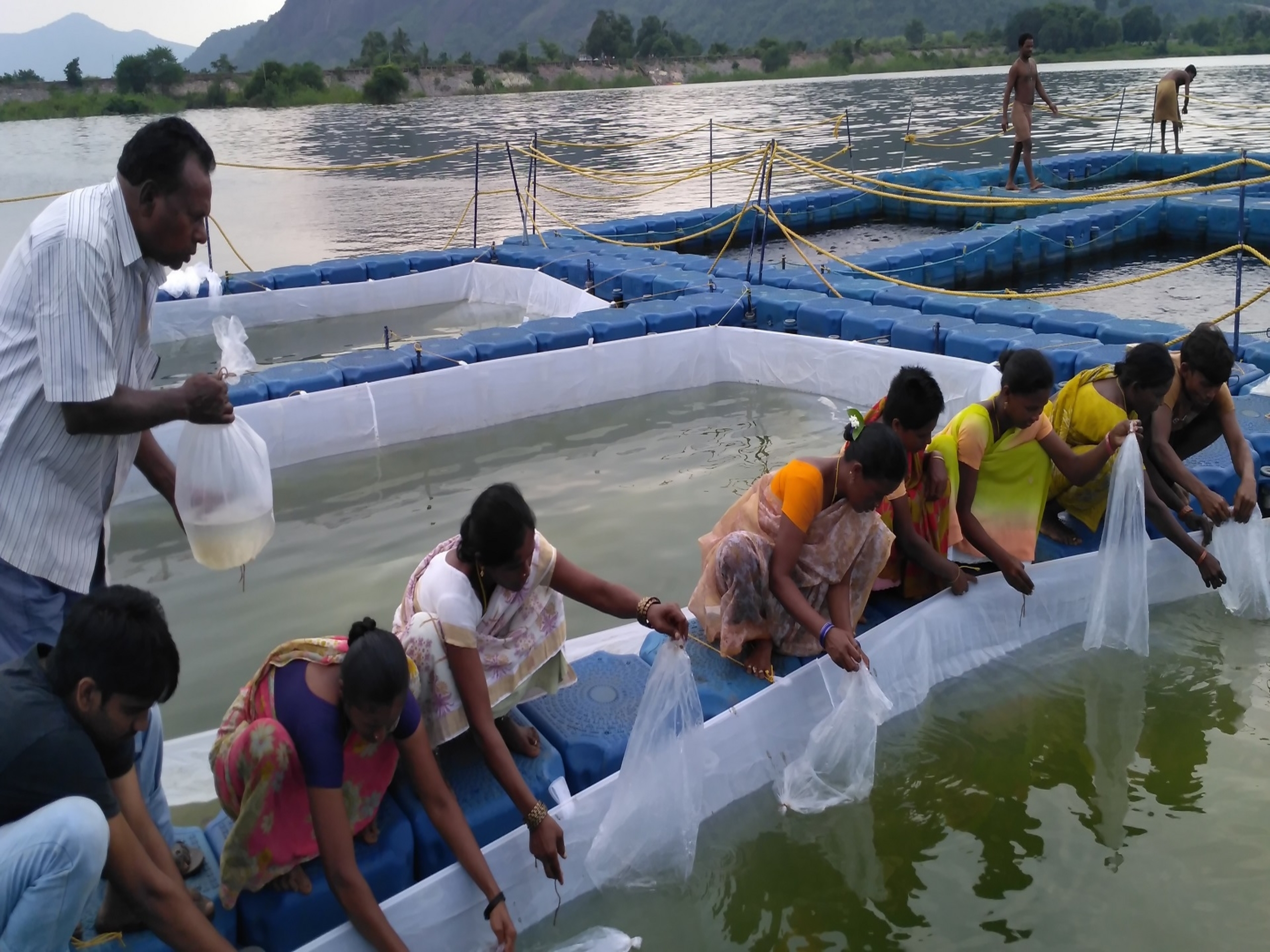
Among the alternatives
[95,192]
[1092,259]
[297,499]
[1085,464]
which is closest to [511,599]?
[95,192]

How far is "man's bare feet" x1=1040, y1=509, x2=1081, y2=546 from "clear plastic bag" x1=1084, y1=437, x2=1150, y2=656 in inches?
11.9

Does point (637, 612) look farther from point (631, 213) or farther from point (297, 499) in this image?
point (631, 213)

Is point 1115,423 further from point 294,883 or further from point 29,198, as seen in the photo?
point 29,198

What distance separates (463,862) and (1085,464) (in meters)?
2.66

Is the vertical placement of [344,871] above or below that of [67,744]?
below

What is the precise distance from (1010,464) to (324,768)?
2.67 m

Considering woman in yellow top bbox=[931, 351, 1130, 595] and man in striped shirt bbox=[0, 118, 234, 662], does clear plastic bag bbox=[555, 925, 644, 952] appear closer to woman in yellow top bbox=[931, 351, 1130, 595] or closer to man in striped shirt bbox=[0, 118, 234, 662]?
man in striped shirt bbox=[0, 118, 234, 662]

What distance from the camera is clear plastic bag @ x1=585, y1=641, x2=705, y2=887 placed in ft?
8.95

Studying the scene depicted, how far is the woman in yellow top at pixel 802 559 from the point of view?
2.99m

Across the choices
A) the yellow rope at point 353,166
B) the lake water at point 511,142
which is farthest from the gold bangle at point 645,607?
the lake water at point 511,142

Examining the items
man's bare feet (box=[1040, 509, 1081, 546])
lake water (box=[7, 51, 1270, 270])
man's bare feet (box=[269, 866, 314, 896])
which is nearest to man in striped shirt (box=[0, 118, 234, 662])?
man's bare feet (box=[269, 866, 314, 896])

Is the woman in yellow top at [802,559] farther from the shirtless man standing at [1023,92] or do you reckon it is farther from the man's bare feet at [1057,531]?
the shirtless man standing at [1023,92]

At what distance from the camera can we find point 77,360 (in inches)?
81.2

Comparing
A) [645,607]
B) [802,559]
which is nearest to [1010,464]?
[802,559]
